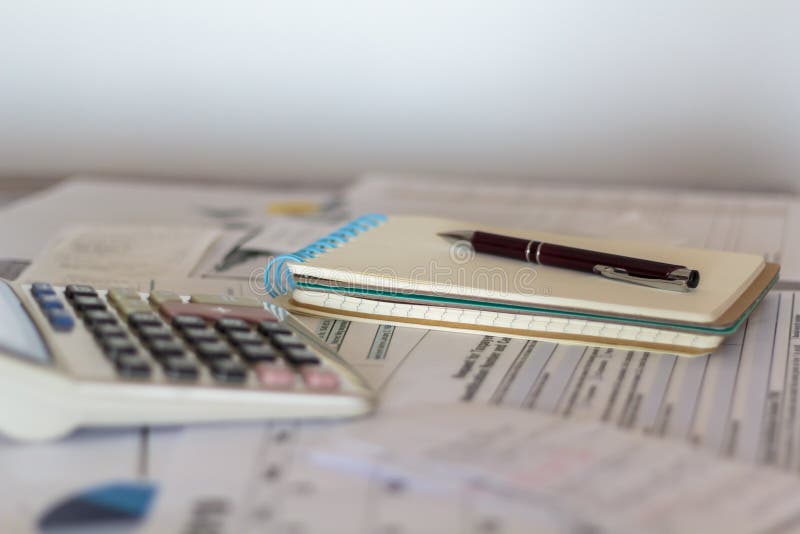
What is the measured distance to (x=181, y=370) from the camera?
0.44 m

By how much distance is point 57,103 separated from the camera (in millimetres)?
1280

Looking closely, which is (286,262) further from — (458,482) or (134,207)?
(134,207)

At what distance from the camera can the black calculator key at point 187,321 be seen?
50cm

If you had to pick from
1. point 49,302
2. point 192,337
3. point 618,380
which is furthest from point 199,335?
point 618,380

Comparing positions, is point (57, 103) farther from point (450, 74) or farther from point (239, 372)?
point (239, 372)

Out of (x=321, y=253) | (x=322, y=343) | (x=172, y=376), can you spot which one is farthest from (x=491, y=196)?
(x=172, y=376)

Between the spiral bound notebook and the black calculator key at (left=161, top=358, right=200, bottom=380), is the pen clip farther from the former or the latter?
the black calculator key at (left=161, top=358, right=200, bottom=380)

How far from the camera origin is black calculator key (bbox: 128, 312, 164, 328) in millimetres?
499

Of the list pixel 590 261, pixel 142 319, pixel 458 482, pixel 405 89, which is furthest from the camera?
pixel 405 89

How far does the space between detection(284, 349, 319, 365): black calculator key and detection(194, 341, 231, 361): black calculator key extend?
0.10 ft

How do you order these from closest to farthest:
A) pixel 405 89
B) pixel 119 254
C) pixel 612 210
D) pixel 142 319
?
1. pixel 142 319
2. pixel 119 254
3. pixel 612 210
4. pixel 405 89

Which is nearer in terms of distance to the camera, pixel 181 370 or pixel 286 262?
pixel 181 370

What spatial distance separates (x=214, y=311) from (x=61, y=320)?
80mm

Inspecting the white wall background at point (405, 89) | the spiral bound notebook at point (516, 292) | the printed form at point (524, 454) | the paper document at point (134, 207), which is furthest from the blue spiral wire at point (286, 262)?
the white wall background at point (405, 89)
